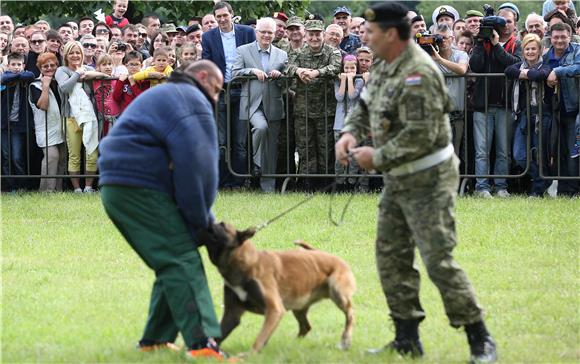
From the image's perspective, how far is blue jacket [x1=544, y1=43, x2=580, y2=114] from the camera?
45.4ft

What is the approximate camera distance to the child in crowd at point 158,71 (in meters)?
14.8

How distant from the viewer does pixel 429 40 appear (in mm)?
14195

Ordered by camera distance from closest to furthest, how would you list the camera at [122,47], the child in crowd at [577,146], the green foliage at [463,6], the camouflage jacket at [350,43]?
the child in crowd at [577,146], the camouflage jacket at [350,43], the camera at [122,47], the green foliage at [463,6]

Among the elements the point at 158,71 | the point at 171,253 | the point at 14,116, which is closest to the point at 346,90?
the point at 158,71

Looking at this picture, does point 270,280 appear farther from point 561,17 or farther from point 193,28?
point 193,28

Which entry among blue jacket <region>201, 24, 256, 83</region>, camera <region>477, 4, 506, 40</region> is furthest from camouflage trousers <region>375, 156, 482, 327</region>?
blue jacket <region>201, 24, 256, 83</region>

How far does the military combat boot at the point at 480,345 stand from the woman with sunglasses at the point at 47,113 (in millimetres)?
9468

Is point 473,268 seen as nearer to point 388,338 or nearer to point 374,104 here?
point 388,338

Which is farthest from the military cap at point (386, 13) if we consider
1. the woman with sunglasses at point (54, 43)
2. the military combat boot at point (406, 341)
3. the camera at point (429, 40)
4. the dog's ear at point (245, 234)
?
the woman with sunglasses at point (54, 43)

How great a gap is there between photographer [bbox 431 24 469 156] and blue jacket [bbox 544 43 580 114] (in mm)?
1193

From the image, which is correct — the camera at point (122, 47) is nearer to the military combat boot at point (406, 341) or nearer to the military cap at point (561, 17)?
the military cap at point (561, 17)

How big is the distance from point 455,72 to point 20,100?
5.83 metres

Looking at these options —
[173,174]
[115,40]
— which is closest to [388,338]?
[173,174]

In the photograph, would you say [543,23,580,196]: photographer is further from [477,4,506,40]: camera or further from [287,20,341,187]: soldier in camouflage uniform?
[287,20,341,187]: soldier in camouflage uniform
